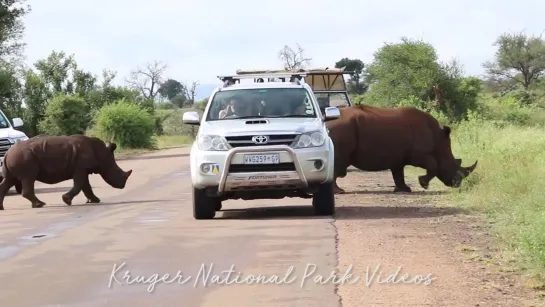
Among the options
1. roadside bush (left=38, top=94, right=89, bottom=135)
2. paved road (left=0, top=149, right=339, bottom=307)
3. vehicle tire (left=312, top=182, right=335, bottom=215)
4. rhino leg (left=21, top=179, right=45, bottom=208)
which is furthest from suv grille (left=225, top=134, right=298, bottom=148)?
roadside bush (left=38, top=94, right=89, bottom=135)

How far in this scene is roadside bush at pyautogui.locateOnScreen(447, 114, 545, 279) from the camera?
29.8ft

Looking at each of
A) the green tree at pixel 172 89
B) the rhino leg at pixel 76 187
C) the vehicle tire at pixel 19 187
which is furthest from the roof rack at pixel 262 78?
the green tree at pixel 172 89

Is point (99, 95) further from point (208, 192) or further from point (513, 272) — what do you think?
point (513, 272)

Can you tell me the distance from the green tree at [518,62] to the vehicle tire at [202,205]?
5433 centimetres

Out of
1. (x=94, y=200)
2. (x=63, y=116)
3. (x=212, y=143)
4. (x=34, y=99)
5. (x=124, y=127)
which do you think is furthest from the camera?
(x=34, y=99)

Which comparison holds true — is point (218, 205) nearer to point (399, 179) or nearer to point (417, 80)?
point (399, 179)

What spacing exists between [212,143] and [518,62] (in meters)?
56.7

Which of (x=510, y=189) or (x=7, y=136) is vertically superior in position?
(x=7, y=136)

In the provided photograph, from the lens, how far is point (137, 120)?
4728 centimetres

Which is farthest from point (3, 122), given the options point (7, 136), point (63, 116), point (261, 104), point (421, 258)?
point (63, 116)

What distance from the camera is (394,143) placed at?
1716 cm

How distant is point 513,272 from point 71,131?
140 feet

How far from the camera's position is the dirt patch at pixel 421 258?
775cm

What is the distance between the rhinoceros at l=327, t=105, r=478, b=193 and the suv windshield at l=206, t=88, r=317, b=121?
3.04 m
